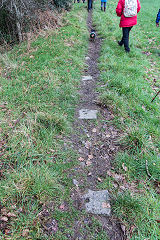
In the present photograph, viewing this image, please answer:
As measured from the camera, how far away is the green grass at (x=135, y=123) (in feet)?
6.38

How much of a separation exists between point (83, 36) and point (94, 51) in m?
1.47

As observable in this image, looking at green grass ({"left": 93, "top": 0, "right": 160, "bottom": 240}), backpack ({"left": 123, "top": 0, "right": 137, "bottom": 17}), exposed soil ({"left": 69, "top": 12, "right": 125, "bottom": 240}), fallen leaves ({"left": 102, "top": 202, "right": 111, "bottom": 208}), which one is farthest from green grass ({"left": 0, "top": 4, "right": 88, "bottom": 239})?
backpack ({"left": 123, "top": 0, "right": 137, "bottom": 17})

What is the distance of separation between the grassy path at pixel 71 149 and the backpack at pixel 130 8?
1.57 metres

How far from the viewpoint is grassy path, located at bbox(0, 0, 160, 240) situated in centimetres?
188

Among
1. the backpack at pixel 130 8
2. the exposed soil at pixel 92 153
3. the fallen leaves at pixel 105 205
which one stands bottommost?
the fallen leaves at pixel 105 205

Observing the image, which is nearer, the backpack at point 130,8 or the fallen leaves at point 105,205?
the fallen leaves at point 105,205

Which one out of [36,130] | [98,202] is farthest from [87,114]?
[98,202]

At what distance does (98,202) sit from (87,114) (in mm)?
1900

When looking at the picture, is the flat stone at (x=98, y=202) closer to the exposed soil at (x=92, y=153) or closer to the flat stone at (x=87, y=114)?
the exposed soil at (x=92, y=153)

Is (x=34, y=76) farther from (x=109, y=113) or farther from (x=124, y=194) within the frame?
(x=124, y=194)

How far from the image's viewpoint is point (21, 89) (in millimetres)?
3906

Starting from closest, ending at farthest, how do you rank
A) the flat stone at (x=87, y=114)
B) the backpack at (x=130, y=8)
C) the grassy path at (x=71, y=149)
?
the grassy path at (x=71, y=149) < the flat stone at (x=87, y=114) < the backpack at (x=130, y=8)

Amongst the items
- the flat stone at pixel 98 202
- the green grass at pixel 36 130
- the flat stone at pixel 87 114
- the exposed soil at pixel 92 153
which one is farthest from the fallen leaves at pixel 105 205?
the flat stone at pixel 87 114

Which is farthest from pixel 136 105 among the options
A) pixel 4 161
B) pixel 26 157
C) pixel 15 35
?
pixel 15 35
